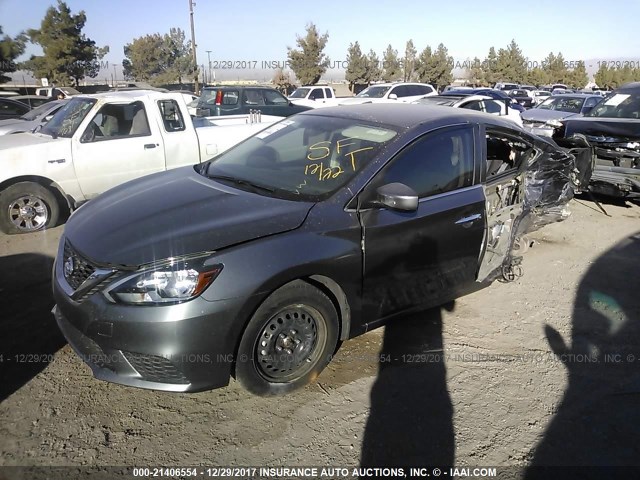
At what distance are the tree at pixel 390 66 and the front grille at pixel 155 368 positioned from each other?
51551 mm

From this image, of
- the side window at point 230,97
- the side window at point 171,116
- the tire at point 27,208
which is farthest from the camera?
the side window at point 230,97

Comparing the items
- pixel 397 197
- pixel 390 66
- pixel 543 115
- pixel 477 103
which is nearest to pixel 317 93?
pixel 477 103

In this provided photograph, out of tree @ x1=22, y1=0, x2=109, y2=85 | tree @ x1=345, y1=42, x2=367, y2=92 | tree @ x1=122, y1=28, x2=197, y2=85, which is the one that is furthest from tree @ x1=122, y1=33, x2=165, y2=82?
tree @ x1=345, y1=42, x2=367, y2=92

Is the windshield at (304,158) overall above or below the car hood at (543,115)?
below

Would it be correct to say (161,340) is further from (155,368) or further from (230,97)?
(230,97)

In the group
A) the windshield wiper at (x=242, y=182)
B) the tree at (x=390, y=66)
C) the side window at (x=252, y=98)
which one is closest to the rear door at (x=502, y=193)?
the windshield wiper at (x=242, y=182)

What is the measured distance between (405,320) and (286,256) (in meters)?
1.66

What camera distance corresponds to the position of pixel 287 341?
291cm

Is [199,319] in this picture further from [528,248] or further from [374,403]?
[528,248]

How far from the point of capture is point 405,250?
10.8 ft

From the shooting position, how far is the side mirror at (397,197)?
Answer: 2.99m

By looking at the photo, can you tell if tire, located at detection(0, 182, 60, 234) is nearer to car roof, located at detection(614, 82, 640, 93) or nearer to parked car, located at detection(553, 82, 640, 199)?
parked car, located at detection(553, 82, 640, 199)

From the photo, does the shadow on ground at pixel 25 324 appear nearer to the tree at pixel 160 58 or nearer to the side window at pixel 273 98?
the side window at pixel 273 98

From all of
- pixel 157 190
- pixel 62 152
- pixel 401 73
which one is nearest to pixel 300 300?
pixel 157 190
